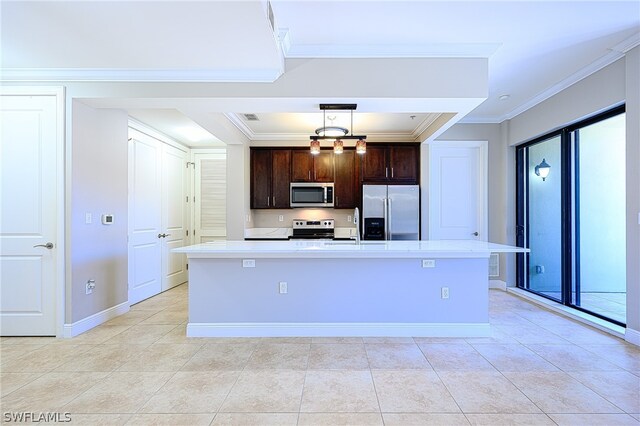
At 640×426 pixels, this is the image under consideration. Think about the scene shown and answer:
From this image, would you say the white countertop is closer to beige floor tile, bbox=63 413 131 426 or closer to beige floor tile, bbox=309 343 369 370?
beige floor tile, bbox=309 343 369 370

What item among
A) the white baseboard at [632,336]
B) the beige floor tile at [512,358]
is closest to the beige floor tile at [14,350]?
the beige floor tile at [512,358]

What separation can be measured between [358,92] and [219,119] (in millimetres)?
1861

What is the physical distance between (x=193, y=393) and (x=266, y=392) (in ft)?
1.59

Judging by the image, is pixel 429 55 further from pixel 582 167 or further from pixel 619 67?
pixel 582 167

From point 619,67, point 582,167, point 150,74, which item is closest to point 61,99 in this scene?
point 150,74

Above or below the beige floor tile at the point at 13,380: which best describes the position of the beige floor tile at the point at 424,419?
above

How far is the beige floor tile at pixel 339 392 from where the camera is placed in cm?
201

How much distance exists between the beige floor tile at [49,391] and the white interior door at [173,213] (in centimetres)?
292

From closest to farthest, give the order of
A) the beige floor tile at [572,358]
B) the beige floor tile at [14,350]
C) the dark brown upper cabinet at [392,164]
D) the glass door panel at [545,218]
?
the beige floor tile at [572,358] < the beige floor tile at [14,350] < the glass door panel at [545,218] < the dark brown upper cabinet at [392,164]

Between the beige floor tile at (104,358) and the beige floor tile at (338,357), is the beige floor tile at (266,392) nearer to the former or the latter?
the beige floor tile at (338,357)

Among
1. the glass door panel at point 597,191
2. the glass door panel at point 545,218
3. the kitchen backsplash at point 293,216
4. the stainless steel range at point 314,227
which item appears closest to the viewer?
the glass door panel at point 597,191

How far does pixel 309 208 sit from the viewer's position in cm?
573

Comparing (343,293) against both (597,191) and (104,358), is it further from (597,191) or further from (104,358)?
(597,191)

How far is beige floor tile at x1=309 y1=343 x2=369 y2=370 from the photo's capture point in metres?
2.55
